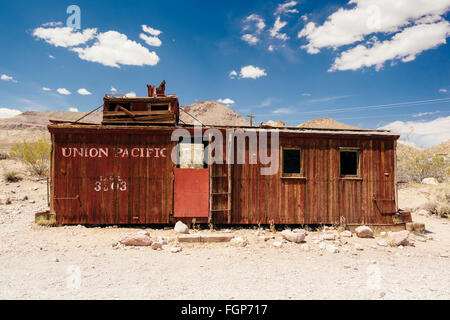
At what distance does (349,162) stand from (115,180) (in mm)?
9685

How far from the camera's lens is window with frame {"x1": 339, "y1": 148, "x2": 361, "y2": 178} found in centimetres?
973

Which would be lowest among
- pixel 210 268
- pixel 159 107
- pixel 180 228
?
pixel 210 268

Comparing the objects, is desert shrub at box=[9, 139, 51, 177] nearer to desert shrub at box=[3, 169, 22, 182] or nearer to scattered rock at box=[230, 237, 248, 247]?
desert shrub at box=[3, 169, 22, 182]

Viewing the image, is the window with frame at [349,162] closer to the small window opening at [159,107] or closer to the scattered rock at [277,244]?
the scattered rock at [277,244]

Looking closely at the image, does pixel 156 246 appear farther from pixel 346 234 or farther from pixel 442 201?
pixel 442 201

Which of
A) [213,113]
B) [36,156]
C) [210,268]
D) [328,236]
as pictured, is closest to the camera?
[210,268]

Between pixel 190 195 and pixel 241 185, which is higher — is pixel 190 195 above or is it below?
below

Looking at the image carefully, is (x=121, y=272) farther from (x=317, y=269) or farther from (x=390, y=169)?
(x=390, y=169)

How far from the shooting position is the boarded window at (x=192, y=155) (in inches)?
364

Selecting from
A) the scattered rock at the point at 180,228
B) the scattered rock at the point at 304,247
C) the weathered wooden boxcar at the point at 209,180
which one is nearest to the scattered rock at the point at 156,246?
the scattered rock at the point at 180,228

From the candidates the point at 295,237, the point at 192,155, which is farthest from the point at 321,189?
the point at 192,155

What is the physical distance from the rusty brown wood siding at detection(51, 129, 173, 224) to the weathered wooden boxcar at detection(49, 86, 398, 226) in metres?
0.04

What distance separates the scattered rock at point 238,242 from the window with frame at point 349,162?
5.10 metres

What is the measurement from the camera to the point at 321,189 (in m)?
9.45
